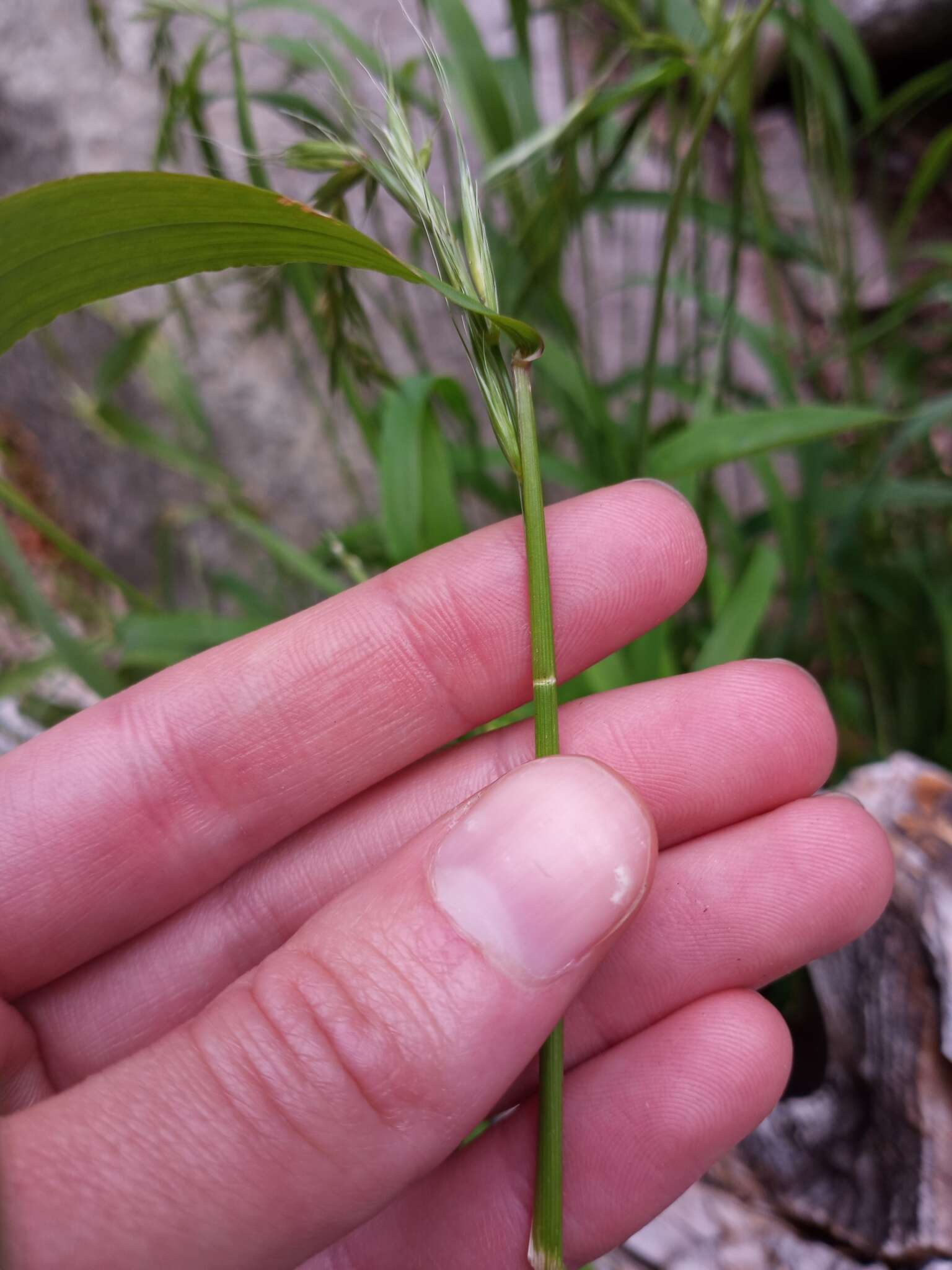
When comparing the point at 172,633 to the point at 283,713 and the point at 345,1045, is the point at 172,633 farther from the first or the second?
the point at 345,1045

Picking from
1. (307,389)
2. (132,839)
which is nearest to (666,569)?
(132,839)

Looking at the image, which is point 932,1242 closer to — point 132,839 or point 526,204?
point 132,839

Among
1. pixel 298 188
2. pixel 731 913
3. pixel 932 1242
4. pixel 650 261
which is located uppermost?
pixel 298 188

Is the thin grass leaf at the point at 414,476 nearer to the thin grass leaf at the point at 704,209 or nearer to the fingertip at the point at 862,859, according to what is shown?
the thin grass leaf at the point at 704,209

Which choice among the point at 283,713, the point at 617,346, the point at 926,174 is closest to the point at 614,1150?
the point at 283,713

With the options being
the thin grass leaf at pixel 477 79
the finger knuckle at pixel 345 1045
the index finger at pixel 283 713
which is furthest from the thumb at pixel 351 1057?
the thin grass leaf at pixel 477 79

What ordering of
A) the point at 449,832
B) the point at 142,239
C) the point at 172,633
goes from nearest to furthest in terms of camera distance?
1. the point at 142,239
2. the point at 449,832
3. the point at 172,633
